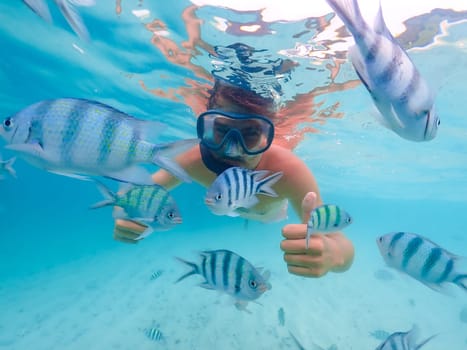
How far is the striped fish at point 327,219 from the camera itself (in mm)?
2843

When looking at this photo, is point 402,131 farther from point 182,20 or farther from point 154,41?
point 154,41

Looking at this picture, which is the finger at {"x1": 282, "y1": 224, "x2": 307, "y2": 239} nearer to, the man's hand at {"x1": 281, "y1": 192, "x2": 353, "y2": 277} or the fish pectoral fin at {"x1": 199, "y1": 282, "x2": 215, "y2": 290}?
the man's hand at {"x1": 281, "y1": 192, "x2": 353, "y2": 277}

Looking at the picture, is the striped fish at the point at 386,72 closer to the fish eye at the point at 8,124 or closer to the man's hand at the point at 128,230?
the fish eye at the point at 8,124

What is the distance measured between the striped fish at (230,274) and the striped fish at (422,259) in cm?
135

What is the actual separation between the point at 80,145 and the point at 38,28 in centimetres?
1208

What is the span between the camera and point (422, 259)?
9.12ft

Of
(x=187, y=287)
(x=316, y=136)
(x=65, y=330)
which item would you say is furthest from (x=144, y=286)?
(x=316, y=136)

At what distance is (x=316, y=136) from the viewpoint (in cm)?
1847

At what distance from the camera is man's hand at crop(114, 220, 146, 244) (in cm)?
389

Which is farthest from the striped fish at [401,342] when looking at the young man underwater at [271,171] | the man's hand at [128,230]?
the man's hand at [128,230]

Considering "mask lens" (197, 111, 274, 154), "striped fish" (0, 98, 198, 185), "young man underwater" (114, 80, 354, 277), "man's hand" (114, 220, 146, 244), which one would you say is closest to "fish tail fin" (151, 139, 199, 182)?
"striped fish" (0, 98, 198, 185)

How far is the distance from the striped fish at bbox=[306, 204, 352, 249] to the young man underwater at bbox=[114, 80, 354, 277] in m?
0.14

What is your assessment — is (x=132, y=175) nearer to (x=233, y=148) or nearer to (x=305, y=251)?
(x=305, y=251)

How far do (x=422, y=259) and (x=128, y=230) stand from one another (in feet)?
11.1
